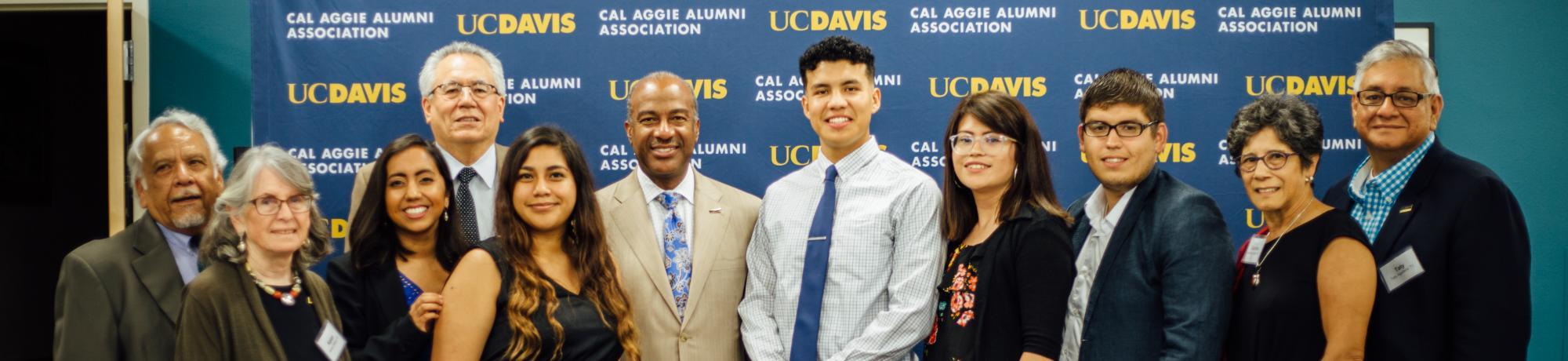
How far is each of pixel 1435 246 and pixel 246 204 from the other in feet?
11.1

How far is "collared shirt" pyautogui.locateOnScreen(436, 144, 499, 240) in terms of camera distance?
360cm

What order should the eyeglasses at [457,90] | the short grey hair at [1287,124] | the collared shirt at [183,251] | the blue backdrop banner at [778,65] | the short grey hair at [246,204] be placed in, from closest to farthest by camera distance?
the short grey hair at [246,204], the short grey hair at [1287,124], the collared shirt at [183,251], the eyeglasses at [457,90], the blue backdrop banner at [778,65]

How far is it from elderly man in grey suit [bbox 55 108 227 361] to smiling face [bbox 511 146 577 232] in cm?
106

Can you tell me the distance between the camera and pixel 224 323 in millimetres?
2484

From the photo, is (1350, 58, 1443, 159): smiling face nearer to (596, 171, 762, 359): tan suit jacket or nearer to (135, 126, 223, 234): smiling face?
(596, 171, 762, 359): tan suit jacket

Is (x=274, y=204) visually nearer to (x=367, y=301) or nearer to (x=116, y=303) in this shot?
(x=367, y=301)

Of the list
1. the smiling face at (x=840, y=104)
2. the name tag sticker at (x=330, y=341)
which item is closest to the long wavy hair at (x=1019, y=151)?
the smiling face at (x=840, y=104)

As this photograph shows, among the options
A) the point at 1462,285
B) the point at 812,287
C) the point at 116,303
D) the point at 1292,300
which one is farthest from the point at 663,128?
the point at 1462,285

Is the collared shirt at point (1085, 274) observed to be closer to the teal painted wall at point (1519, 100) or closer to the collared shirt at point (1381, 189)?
the collared shirt at point (1381, 189)

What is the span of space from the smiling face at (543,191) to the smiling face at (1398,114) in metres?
2.51

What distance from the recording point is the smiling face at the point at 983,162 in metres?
2.79

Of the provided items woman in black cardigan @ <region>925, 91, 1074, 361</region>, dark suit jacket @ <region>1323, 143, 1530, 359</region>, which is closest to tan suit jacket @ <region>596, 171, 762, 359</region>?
woman in black cardigan @ <region>925, 91, 1074, 361</region>

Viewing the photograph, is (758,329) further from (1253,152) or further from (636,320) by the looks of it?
(1253,152)

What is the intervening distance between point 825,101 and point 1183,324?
124 cm
